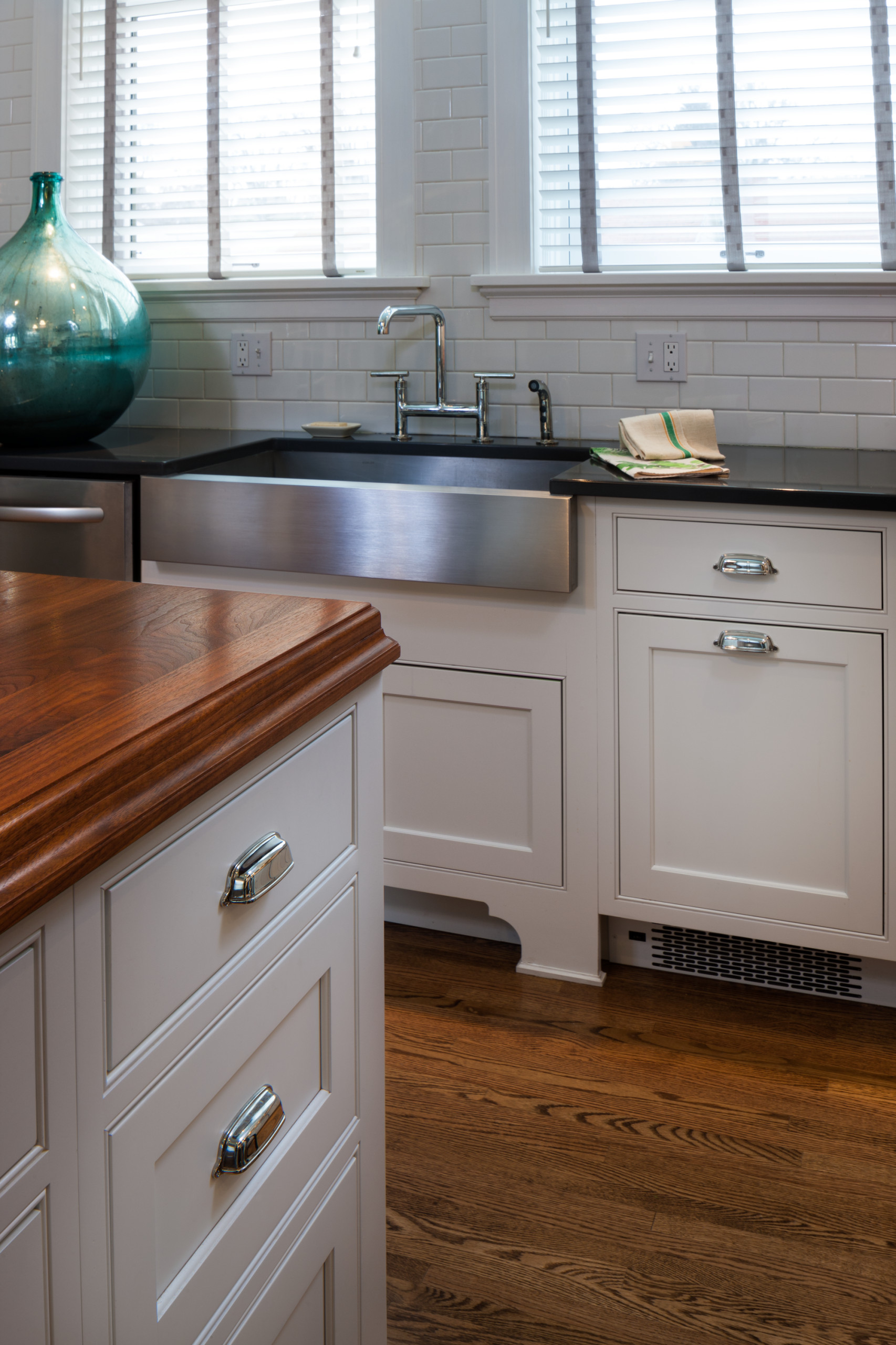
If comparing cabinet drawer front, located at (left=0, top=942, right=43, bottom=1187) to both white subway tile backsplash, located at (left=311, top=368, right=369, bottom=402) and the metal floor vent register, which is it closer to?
the metal floor vent register

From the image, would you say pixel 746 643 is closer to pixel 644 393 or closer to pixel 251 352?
pixel 644 393

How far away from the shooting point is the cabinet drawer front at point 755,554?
187 centimetres

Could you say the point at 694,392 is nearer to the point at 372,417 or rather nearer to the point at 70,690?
the point at 372,417

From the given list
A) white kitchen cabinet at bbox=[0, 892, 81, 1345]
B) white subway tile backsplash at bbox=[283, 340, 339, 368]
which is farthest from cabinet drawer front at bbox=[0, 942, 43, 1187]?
white subway tile backsplash at bbox=[283, 340, 339, 368]

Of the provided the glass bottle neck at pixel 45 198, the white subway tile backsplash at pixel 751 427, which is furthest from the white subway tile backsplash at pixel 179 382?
the white subway tile backsplash at pixel 751 427

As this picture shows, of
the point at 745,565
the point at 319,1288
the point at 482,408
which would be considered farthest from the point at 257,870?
the point at 482,408

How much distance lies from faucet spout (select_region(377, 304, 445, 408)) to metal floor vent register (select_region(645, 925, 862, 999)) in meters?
1.31

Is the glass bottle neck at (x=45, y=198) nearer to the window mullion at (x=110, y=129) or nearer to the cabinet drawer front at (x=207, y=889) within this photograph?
the window mullion at (x=110, y=129)

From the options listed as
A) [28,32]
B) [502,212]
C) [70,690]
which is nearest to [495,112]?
[502,212]

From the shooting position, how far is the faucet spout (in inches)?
99.3

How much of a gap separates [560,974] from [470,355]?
4.77 ft

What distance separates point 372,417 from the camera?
284 centimetres

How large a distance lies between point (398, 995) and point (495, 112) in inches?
77.3

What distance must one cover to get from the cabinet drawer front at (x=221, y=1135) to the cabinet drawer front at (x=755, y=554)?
1173 millimetres
